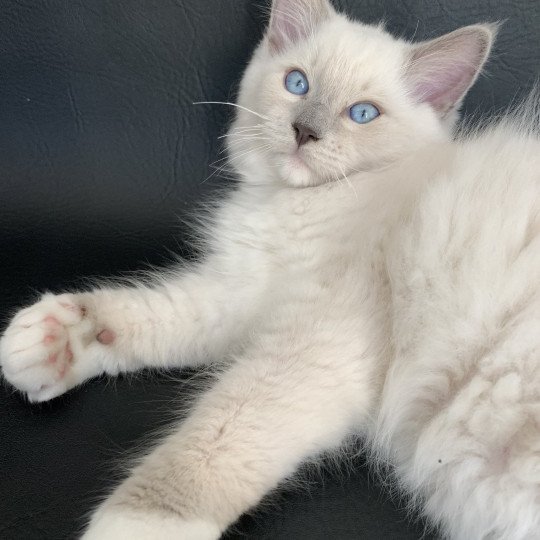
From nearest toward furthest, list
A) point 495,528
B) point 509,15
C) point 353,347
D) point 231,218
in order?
point 495,528 < point 353,347 < point 231,218 < point 509,15

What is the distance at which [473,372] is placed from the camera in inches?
41.4

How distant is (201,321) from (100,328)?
0.73ft

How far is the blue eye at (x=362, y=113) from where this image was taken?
4.51 ft

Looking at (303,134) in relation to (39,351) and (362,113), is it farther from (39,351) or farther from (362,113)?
(39,351)

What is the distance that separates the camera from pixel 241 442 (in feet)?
3.25

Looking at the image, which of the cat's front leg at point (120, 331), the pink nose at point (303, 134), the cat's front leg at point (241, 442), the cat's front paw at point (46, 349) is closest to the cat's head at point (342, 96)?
Answer: the pink nose at point (303, 134)

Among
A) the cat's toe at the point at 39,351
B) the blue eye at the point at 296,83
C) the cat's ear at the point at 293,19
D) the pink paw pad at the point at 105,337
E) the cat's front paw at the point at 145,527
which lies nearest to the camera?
the cat's front paw at the point at 145,527

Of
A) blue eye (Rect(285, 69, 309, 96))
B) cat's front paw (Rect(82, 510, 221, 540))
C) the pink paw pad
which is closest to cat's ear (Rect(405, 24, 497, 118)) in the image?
blue eye (Rect(285, 69, 309, 96))

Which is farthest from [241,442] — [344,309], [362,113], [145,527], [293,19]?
[293,19]

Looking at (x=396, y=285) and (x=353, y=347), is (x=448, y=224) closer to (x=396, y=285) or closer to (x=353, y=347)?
(x=396, y=285)

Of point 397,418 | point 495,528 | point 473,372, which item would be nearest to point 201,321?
point 397,418

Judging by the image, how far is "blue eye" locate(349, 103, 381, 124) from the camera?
1376 mm

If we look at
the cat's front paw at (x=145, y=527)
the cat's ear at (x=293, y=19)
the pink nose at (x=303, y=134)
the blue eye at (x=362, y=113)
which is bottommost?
the cat's front paw at (x=145, y=527)

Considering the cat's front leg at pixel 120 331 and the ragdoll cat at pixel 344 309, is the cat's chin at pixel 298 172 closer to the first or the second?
the ragdoll cat at pixel 344 309
